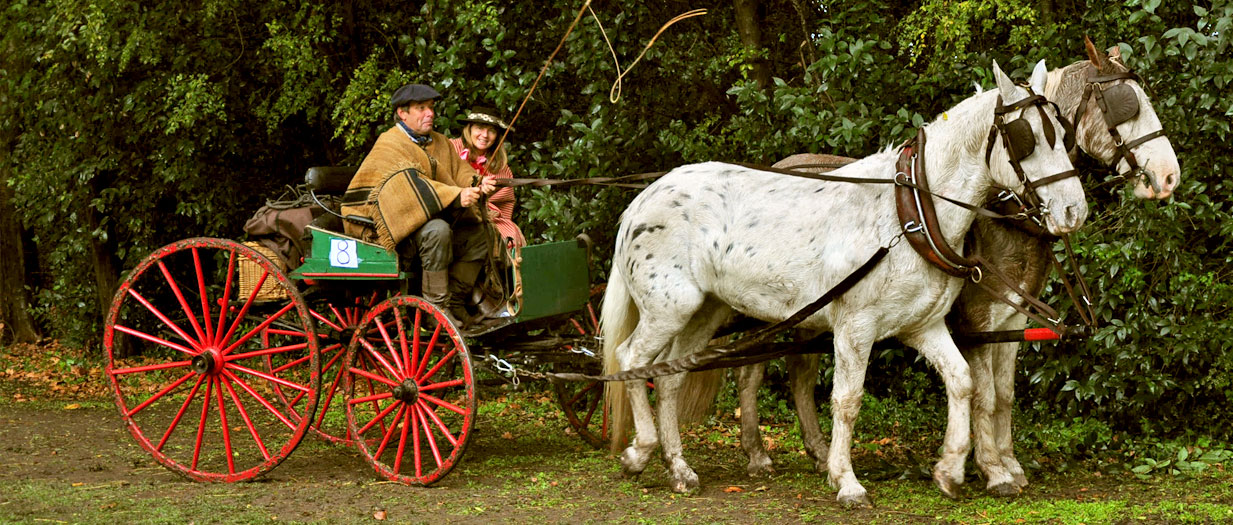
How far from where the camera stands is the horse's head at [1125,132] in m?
5.51

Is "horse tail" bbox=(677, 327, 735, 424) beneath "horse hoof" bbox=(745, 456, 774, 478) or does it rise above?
above

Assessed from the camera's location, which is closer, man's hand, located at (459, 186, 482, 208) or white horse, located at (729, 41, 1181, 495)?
white horse, located at (729, 41, 1181, 495)

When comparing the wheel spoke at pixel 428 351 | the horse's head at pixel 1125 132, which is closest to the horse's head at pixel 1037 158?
the horse's head at pixel 1125 132

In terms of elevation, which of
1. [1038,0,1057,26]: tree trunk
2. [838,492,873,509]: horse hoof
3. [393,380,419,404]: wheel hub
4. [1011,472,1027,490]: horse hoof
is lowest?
[1011,472,1027,490]: horse hoof

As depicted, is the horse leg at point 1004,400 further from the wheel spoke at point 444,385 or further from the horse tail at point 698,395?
the wheel spoke at point 444,385

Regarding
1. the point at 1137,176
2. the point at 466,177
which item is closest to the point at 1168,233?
the point at 1137,176

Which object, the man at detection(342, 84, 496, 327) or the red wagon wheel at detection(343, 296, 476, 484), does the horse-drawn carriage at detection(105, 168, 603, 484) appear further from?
the man at detection(342, 84, 496, 327)

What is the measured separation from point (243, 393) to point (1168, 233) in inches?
337

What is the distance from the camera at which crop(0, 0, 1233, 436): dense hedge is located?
745 centimetres

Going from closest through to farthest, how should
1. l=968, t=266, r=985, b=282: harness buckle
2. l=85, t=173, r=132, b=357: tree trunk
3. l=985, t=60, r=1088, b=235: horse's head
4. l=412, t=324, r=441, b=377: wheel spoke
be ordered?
1. l=985, t=60, r=1088, b=235: horse's head
2. l=968, t=266, r=985, b=282: harness buckle
3. l=412, t=324, r=441, b=377: wheel spoke
4. l=85, t=173, r=132, b=357: tree trunk

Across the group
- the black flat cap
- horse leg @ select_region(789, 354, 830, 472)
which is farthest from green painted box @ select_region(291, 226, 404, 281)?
horse leg @ select_region(789, 354, 830, 472)

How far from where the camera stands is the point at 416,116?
23.3 feet

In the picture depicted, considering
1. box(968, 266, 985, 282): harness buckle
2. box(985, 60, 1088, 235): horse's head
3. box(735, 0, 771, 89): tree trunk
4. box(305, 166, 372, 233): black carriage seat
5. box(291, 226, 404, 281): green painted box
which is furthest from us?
box(735, 0, 771, 89): tree trunk

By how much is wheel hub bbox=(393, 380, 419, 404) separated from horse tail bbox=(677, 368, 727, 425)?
1.50 meters
